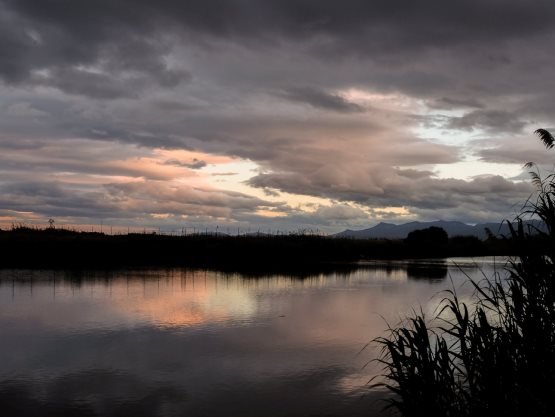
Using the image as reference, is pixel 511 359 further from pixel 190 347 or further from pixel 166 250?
pixel 166 250

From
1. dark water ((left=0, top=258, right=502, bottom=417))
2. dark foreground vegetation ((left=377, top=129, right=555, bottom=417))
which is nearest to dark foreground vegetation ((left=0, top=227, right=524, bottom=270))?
dark water ((left=0, top=258, right=502, bottom=417))

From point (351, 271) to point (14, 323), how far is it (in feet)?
87.4

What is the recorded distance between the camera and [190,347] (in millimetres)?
15984

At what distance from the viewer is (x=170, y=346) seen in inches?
634

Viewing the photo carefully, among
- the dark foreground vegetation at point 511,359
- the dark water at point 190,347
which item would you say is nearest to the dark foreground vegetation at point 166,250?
the dark water at point 190,347

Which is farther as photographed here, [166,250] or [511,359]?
[166,250]

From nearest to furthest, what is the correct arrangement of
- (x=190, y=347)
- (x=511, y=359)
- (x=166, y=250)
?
(x=511, y=359), (x=190, y=347), (x=166, y=250)

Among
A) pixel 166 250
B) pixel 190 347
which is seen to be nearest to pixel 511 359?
pixel 190 347

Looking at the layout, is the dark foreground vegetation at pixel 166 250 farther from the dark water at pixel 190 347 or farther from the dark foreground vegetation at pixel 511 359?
the dark foreground vegetation at pixel 511 359

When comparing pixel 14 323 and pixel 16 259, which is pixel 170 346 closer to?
pixel 14 323

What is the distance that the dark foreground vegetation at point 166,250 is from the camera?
43.4 metres

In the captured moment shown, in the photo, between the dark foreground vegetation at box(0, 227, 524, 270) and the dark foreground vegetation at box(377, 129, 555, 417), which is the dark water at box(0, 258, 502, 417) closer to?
the dark foreground vegetation at box(377, 129, 555, 417)

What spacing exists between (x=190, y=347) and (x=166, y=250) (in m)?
33.6

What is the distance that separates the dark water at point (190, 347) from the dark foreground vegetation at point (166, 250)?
13.3 metres
